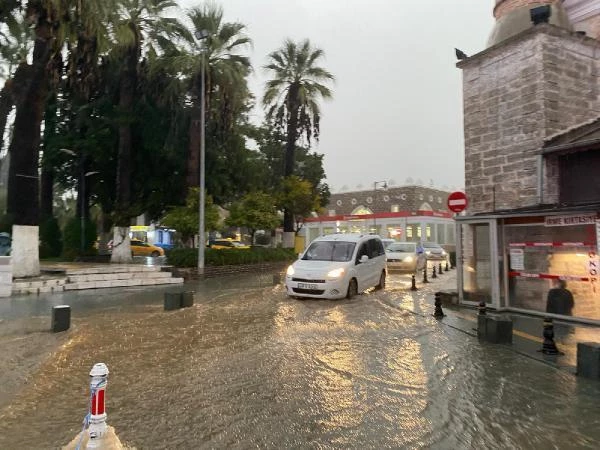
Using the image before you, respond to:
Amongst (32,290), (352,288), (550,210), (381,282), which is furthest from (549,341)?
(32,290)

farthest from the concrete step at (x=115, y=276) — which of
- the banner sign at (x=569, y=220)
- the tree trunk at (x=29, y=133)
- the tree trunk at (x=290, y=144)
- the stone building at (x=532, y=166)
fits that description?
the banner sign at (x=569, y=220)

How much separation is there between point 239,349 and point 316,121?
22.7 meters

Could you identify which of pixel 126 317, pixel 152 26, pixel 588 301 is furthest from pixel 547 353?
pixel 152 26

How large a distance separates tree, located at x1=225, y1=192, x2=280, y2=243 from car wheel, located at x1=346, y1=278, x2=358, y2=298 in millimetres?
10637

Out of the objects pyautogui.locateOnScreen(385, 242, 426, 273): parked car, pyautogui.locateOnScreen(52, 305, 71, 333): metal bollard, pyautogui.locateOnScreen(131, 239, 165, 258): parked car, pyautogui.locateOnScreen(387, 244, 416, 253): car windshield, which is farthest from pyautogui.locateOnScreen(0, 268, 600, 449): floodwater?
pyautogui.locateOnScreen(131, 239, 165, 258): parked car

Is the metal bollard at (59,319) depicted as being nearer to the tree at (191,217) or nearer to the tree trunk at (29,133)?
the tree trunk at (29,133)

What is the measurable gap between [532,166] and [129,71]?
18.8 m

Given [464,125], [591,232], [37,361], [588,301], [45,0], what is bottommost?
[37,361]

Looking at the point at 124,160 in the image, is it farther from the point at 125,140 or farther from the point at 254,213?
the point at 254,213

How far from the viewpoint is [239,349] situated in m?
7.02

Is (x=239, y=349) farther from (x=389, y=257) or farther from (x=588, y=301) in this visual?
(x=389, y=257)

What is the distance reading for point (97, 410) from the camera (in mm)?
2766

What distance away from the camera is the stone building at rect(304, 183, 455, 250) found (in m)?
51.7

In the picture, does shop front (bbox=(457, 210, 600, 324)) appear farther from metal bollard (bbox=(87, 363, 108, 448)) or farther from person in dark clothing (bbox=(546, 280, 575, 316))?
metal bollard (bbox=(87, 363, 108, 448))
